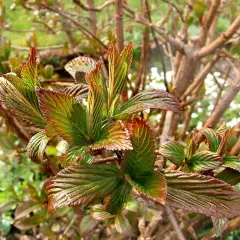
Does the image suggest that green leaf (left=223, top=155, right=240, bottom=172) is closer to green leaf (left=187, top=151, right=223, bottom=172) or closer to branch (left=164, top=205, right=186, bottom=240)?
green leaf (left=187, top=151, right=223, bottom=172)

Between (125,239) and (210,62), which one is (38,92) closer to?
(125,239)

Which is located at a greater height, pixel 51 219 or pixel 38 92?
pixel 38 92

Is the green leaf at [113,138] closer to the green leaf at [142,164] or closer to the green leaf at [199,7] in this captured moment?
the green leaf at [142,164]

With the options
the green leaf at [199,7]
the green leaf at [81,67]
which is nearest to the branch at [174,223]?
the green leaf at [81,67]

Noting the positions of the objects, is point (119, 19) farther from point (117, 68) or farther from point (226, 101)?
point (117, 68)

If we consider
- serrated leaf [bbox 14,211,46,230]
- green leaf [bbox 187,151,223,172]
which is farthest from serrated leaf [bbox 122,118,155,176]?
serrated leaf [bbox 14,211,46,230]

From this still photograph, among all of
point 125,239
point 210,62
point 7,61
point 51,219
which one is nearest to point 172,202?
point 125,239
